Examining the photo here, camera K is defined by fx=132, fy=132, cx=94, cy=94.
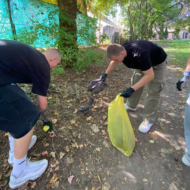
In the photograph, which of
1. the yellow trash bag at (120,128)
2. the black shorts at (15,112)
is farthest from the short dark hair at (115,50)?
the black shorts at (15,112)

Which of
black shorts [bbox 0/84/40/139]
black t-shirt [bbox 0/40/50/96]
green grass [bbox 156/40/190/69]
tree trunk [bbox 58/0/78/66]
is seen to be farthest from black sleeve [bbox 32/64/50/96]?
green grass [bbox 156/40/190/69]

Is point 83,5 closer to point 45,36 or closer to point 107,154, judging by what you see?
point 45,36

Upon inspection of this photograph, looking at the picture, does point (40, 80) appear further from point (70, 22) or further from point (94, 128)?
point (70, 22)

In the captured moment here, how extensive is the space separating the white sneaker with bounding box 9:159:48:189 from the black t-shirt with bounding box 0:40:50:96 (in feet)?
2.85

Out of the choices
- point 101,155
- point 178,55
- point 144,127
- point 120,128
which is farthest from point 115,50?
point 178,55

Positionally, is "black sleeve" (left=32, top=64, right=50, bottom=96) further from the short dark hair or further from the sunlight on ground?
the sunlight on ground

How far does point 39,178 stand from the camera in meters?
1.48

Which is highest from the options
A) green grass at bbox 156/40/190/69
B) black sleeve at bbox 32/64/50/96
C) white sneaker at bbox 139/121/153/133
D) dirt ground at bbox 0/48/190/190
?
black sleeve at bbox 32/64/50/96

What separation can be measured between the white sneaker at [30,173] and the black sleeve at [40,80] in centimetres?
87

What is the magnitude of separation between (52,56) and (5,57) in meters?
0.45

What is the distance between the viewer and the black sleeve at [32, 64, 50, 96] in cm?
117

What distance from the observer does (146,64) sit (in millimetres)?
1687

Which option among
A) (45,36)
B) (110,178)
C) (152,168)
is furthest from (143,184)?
(45,36)

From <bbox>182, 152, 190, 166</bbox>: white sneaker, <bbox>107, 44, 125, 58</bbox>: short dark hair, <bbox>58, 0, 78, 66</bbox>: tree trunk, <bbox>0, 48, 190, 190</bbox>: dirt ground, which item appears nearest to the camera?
<bbox>0, 48, 190, 190</bbox>: dirt ground
